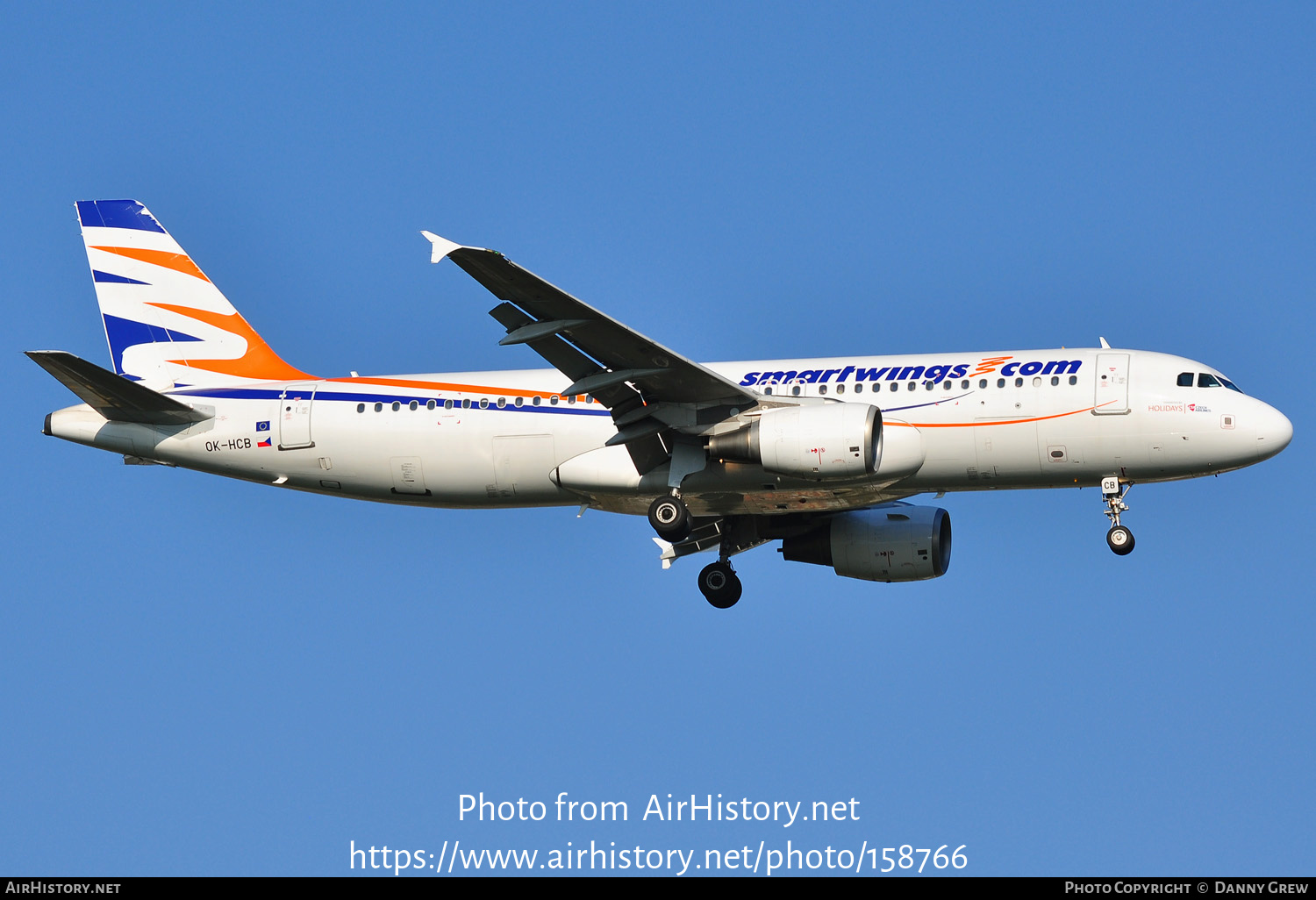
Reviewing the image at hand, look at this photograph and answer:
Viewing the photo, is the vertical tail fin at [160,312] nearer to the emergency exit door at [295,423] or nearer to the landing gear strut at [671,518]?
the emergency exit door at [295,423]

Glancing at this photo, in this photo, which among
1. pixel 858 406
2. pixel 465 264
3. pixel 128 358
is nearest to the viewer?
pixel 465 264

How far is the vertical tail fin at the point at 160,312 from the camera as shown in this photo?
3669cm

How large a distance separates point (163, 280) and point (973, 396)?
19305 millimetres

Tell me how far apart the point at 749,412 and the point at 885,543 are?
607 centimetres

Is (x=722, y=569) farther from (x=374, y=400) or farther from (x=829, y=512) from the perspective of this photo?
(x=374, y=400)

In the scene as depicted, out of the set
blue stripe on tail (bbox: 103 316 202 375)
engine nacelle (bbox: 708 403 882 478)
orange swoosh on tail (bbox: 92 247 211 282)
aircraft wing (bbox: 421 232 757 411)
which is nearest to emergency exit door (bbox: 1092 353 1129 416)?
engine nacelle (bbox: 708 403 882 478)

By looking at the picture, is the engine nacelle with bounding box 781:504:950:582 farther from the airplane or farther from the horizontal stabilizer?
the horizontal stabilizer

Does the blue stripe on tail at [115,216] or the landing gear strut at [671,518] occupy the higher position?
the blue stripe on tail at [115,216]

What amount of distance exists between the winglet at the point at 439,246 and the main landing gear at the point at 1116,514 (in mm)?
13930

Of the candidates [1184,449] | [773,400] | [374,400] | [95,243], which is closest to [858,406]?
[773,400]

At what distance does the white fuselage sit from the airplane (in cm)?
4

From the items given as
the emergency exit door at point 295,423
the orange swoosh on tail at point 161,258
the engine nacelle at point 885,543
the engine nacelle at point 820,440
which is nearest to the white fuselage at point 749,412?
the emergency exit door at point 295,423

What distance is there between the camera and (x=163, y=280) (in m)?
37.9

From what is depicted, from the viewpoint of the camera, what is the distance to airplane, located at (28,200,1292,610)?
3092 cm
